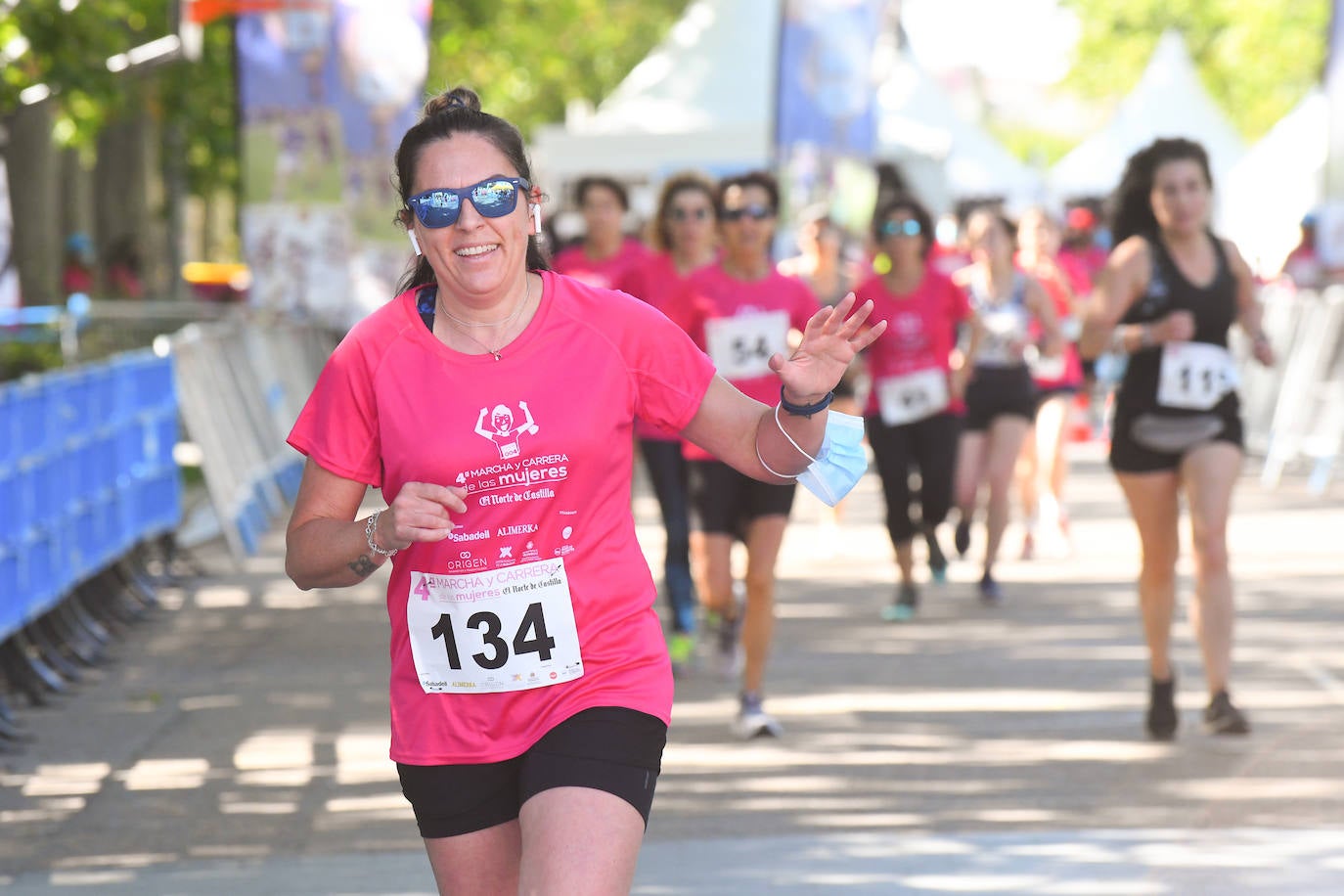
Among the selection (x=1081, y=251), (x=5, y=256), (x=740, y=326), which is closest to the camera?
(x=740, y=326)

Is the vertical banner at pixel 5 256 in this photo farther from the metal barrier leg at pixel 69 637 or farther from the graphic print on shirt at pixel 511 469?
the graphic print on shirt at pixel 511 469

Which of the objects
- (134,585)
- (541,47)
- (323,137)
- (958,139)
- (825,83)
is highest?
(541,47)

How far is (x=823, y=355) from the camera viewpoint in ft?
12.3

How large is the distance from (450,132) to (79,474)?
6.35m

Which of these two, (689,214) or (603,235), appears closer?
(689,214)

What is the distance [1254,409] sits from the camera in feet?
61.4

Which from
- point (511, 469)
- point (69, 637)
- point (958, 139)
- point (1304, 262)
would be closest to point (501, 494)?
point (511, 469)

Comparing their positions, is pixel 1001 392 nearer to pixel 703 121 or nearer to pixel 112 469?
pixel 112 469

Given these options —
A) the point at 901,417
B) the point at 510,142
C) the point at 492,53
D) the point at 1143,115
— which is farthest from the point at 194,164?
the point at 510,142

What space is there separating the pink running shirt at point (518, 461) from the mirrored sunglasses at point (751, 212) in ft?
15.0

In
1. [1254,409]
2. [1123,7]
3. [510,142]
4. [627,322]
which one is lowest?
[1254,409]

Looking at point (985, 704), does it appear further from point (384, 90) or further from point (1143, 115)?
point (1143, 115)

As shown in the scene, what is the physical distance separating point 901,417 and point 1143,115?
30756 millimetres

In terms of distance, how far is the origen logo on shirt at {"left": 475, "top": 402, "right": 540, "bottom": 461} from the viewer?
12.2 feet
